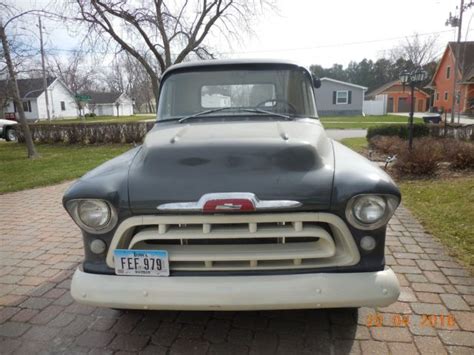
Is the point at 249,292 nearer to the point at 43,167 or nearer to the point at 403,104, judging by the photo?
the point at 43,167

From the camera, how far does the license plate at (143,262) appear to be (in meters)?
2.29

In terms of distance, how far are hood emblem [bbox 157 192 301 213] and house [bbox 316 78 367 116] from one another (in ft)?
130

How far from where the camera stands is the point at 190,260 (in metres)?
2.27

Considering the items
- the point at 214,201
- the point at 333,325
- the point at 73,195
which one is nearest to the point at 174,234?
the point at 214,201

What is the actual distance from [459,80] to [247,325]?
3908 centimetres

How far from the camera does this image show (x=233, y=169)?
7.62 ft

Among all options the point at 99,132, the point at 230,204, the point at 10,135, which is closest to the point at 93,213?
the point at 230,204

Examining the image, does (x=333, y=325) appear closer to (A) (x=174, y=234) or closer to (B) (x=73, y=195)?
(A) (x=174, y=234)

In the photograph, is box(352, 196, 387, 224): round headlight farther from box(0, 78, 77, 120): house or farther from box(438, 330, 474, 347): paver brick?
box(0, 78, 77, 120): house

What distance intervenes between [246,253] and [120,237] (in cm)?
78

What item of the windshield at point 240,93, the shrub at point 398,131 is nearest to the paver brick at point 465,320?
the windshield at point 240,93

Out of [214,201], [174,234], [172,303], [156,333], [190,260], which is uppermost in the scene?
[214,201]

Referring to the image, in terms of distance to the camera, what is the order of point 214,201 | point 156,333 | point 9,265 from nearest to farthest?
point 214,201, point 156,333, point 9,265

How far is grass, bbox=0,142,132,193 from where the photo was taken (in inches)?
353
